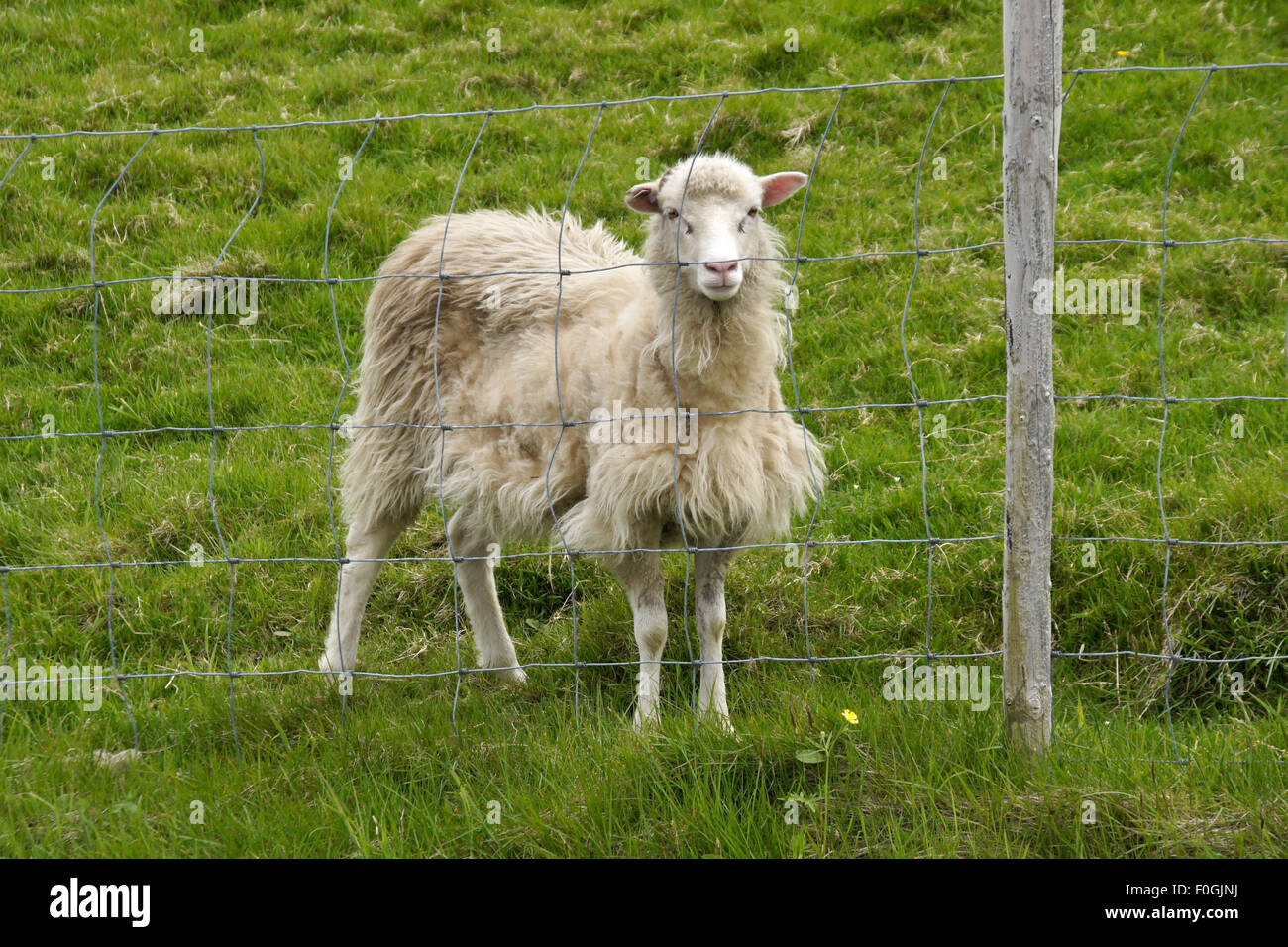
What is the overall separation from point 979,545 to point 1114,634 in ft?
1.93

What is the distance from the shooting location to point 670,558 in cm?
495

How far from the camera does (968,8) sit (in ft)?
27.8

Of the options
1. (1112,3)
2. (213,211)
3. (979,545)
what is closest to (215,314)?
(213,211)

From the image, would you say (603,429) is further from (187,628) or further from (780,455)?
(187,628)

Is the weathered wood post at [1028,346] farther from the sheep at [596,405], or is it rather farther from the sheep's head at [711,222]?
the sheep's head at [711,222]

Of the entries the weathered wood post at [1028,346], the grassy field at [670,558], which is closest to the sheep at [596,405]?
the grassy field at [670,558]

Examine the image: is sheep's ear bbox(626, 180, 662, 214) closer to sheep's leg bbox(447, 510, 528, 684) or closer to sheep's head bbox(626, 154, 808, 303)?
sheep's head bbox(626, 154, 808, 303)

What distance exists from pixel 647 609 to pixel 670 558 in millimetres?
842

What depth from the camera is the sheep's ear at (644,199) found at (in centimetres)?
409

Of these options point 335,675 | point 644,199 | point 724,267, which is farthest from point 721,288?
point 335,675

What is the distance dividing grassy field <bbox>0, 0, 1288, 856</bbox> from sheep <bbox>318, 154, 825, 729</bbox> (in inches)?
15.3

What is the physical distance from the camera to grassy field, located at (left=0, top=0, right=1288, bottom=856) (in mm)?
3141

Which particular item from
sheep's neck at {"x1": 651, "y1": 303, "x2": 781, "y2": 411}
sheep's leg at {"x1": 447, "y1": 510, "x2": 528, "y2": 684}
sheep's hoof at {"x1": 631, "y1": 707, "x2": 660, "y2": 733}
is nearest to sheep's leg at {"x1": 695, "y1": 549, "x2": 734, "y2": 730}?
sheep's hoof at {"x1": 631, "y1": 707, "x2": 660, "y2": 733}

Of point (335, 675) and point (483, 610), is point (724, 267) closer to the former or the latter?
point (483, 610)
